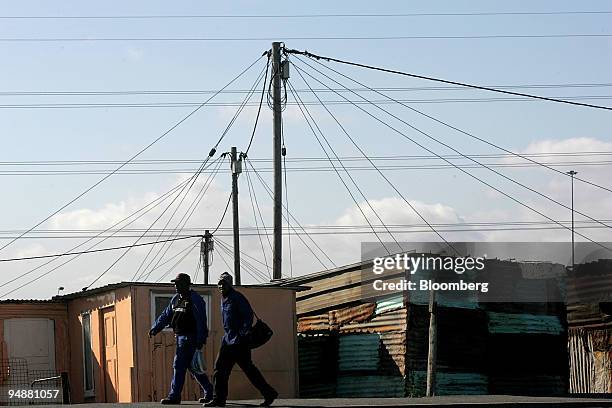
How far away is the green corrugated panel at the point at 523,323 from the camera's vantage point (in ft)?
79.4

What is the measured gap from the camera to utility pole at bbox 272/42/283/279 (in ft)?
90.1

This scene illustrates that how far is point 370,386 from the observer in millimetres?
24203

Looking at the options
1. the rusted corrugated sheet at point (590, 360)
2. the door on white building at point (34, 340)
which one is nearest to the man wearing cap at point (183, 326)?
the door on white building at point (34, 340)

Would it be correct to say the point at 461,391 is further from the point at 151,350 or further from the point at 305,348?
the point at 151,350

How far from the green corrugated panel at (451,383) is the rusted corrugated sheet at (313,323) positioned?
2873 millimetres

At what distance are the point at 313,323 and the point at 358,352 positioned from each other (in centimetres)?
206

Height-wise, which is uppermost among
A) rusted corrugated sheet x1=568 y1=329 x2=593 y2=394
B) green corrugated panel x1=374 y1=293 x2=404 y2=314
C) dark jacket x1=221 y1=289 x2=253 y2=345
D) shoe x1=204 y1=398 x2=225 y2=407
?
dark jacket x1=221 y1=289 x2=253 y2=345

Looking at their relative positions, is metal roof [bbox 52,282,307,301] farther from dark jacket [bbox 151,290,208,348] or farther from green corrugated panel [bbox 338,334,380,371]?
dark jacket [bbox 151,290,208,348]

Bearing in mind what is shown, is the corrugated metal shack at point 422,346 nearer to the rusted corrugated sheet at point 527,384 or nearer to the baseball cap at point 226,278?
the rusted corrugated sheet at point 527,384

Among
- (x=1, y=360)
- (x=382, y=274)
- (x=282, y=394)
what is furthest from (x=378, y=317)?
(x=1, y=360)

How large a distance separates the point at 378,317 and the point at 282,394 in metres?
2.58

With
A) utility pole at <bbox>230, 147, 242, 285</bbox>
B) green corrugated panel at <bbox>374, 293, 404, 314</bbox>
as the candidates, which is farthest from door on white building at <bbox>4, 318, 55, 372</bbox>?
utility pole at <bbox>230, 147, 242, 285</bbox>

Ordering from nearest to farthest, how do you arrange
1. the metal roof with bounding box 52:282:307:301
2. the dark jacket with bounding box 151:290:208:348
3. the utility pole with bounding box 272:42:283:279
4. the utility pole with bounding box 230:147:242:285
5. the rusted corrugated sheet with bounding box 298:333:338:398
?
the dark jacket with bounding box 151:290:208:348 → the metal roof with bounding box 52:282:307:301 → the rusted corrugated sheet with bounding box 298:333:338:398 → the utility pole with bounding box 272:42:283:279 → the utility pole with bounding box 230:147:242:285

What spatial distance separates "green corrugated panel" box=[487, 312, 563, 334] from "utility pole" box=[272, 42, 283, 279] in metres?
5.45
